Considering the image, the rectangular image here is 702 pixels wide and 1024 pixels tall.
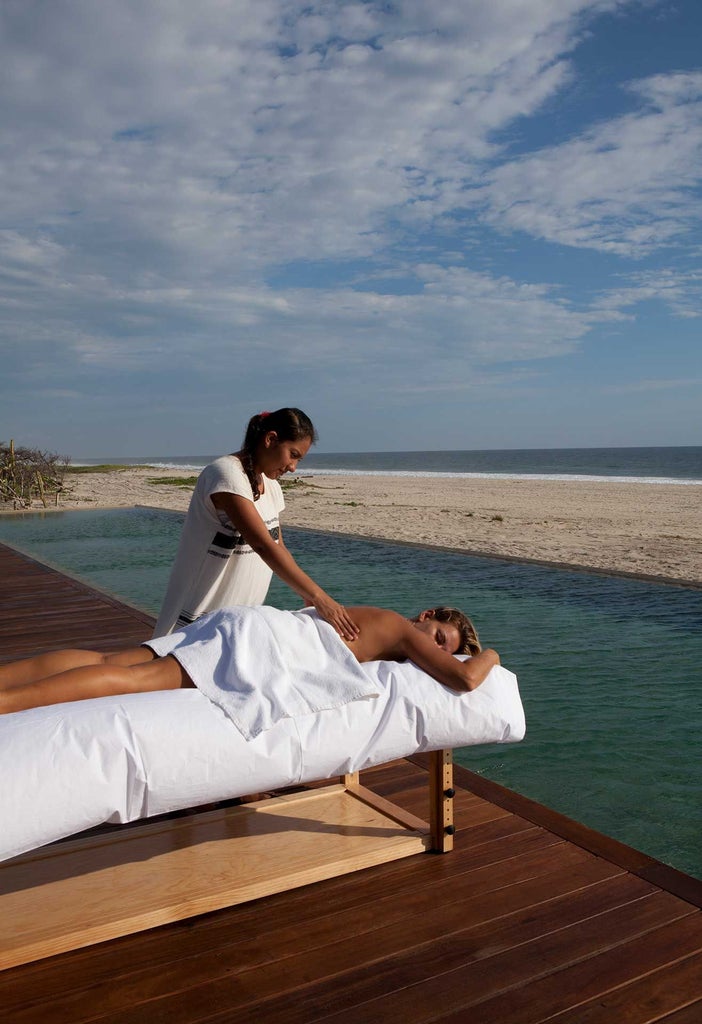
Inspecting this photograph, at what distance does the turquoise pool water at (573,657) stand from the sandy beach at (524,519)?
98cm

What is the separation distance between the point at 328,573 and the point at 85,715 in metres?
7.08

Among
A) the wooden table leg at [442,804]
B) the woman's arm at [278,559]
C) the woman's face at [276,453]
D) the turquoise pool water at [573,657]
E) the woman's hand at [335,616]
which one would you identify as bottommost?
the turquoise pool water at [573,657]

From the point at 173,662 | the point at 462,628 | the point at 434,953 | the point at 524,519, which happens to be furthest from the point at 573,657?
the point at 524,519

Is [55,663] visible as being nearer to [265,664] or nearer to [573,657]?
[265,664]

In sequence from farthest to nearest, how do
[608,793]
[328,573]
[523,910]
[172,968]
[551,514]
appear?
[551,514]
[328,573]
[608,793]
[523,910]
[172,968]

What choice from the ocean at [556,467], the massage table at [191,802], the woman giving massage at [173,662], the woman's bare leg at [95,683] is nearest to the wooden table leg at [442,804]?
the massage table at [191,802]

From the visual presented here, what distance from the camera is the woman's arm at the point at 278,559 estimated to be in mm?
2398

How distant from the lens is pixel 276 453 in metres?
2.66

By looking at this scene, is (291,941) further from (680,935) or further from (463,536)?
(463,536)

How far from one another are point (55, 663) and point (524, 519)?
14297 millimetres

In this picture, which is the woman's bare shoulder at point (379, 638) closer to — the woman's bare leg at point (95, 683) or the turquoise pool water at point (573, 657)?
the woman's bare leg at point (95, 683)

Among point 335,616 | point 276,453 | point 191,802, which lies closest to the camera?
point 191,802

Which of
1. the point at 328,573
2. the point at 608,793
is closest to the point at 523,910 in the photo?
the point at 608,793

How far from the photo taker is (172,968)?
194 centimetres
